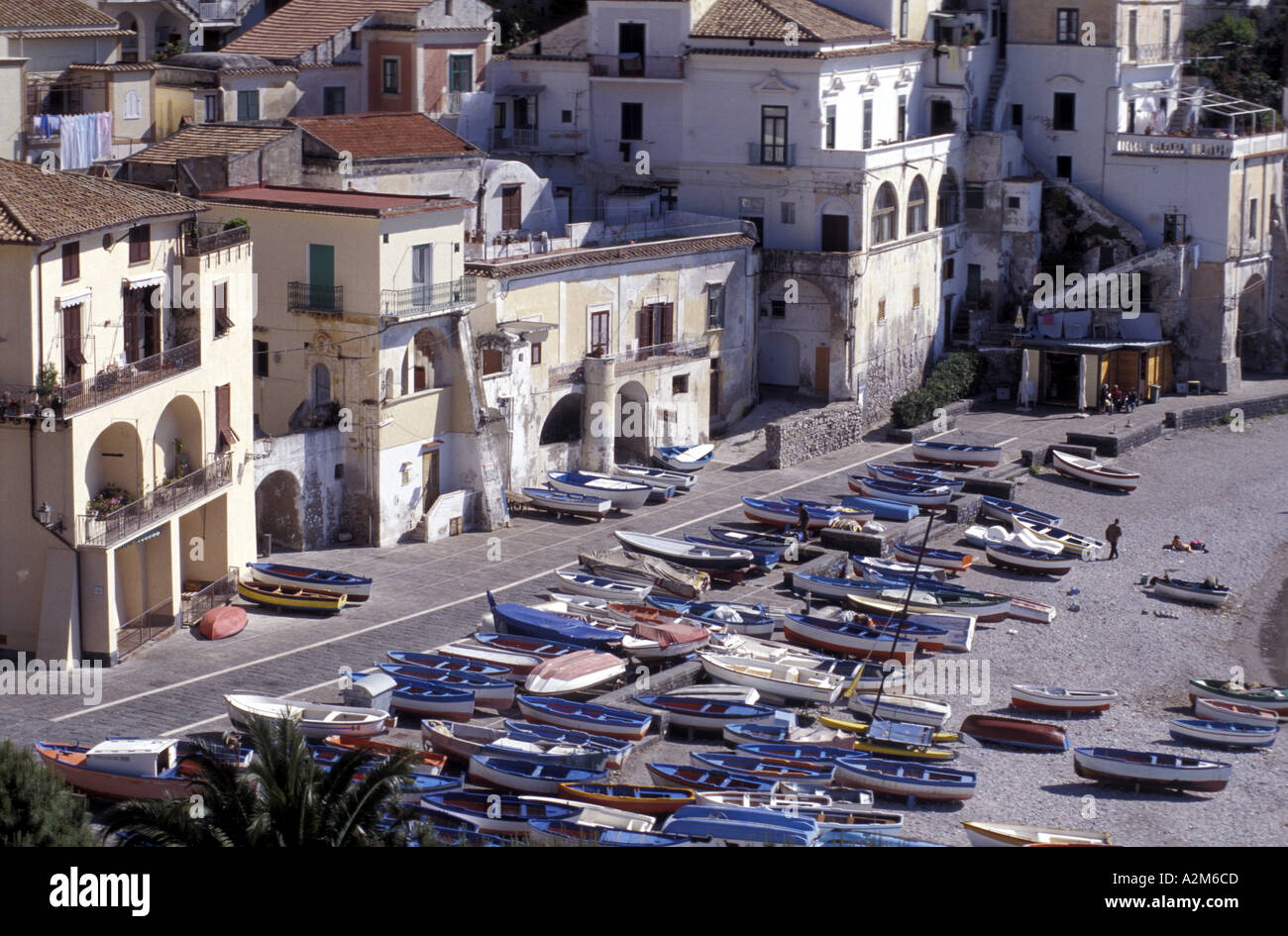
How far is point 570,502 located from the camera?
2127 inches

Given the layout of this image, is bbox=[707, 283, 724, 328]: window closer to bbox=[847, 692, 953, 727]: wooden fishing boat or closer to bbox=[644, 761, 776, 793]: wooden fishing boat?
bbox=[847, 692, 953, 727]: wooden fishing boat

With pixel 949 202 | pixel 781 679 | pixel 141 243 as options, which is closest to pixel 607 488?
pixel 781 679

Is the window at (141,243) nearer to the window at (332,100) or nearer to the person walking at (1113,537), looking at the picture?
the window at (332,100)

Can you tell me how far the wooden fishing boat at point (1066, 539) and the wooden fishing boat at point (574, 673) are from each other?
56.9 ft

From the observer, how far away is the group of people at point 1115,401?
69625mm

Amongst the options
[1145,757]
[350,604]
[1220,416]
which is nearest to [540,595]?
[350,604]

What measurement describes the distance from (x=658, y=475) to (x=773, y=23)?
18.0 m

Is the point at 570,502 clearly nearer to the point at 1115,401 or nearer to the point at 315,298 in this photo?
the point at 315,298

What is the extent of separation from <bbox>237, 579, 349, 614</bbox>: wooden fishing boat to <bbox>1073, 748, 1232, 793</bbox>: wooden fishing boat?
17276 millimetres

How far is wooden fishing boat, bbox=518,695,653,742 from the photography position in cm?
3800

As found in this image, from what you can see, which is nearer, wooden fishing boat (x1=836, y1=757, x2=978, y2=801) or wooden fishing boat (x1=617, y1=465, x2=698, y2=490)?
wooden fishing boat (x1=836, y1=757, x2=978, y2=801)

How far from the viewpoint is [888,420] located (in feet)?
224

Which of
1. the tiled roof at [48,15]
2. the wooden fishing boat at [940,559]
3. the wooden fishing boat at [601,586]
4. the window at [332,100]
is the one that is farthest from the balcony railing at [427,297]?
the tiled roof at [48,15]

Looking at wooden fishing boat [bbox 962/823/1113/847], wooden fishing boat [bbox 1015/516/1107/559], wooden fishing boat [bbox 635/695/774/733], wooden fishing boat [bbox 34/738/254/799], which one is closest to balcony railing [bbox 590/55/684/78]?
wooden fishing boat [bbox 1015/516/1107/559]
